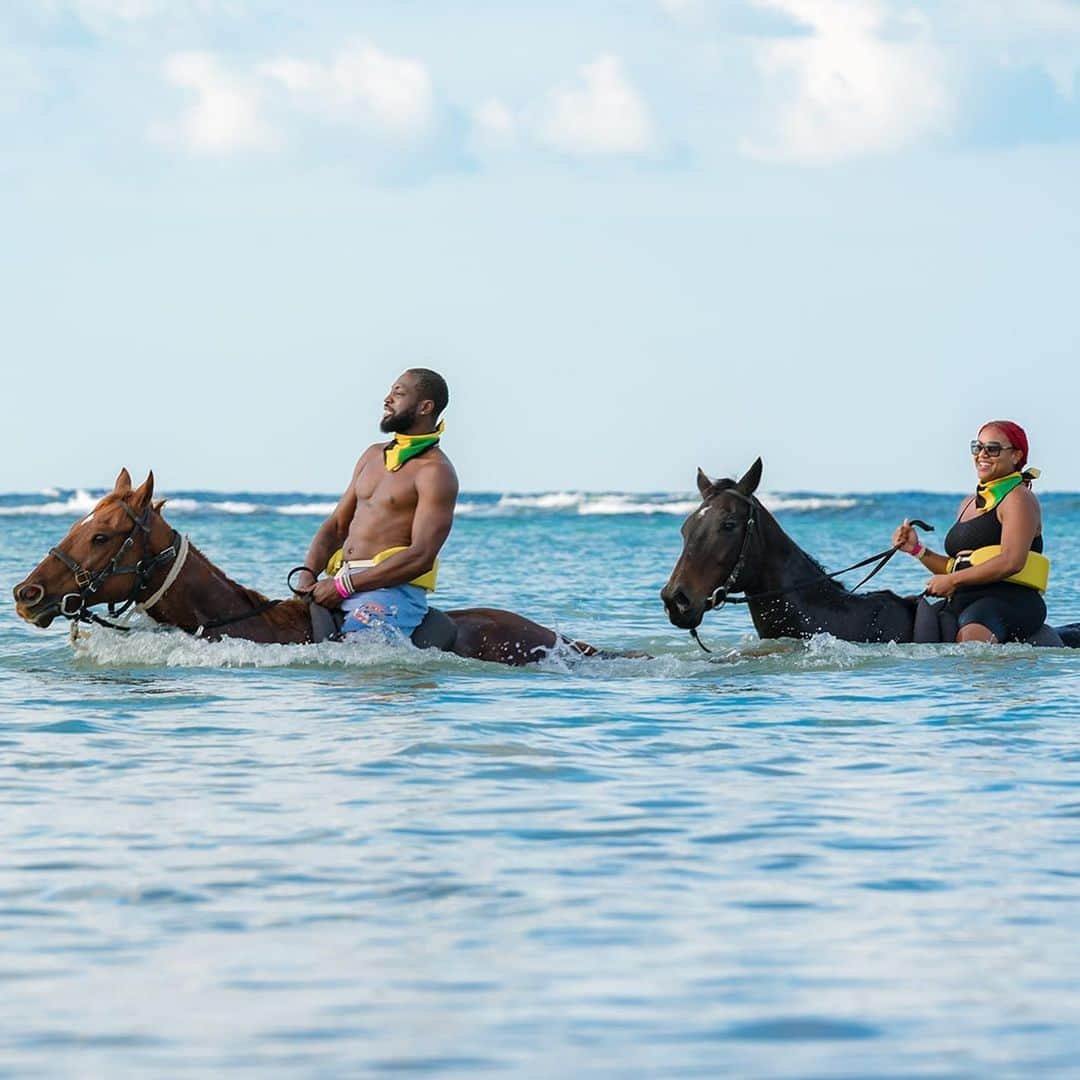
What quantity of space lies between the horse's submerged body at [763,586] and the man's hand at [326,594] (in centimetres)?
173

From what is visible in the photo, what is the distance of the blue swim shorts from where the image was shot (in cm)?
992

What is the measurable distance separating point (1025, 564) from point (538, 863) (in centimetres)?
571

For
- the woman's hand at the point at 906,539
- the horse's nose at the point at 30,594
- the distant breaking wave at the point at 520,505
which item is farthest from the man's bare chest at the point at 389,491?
the distant breaking wave at the point at 520,505

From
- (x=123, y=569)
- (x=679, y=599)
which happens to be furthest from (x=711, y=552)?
(x=123, y=569)

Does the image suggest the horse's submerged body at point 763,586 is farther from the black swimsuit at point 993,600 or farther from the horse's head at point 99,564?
the horse's head at point 99,564

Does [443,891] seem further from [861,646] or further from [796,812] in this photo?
[861,646]

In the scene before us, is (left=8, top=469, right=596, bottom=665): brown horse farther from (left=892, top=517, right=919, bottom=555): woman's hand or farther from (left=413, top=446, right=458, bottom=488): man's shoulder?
(left=892, top=517, right=919, bottom=555): woman's hand

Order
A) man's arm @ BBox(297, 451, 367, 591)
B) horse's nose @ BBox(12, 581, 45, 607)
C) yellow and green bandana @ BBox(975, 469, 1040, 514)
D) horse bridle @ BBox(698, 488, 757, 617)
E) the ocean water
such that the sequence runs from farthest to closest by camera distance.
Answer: yellow and green bandana @ BBox(975, 469, 1040, 514) → horse bridle @ BBox(698, 488, 757, 617) → man's arm @ BBox(297, 451, 367, 591) → horse's nose @ BBox(12, 581, 45, 607) → the ocean water

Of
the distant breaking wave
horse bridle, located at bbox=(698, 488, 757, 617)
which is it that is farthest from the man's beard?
the distant breaking wave

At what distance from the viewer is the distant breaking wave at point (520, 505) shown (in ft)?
241

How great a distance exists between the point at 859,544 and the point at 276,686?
35.9 metres

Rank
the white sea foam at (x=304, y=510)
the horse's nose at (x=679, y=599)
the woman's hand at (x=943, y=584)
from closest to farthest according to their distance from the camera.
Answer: the horse's nose at (x=679, y=599), the woman's hand at (x=943, y=584), the white sea foam at (x=304, y=510)

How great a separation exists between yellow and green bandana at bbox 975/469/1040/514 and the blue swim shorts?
10.9 feet

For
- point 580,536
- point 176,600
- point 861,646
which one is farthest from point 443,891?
point 580,536
